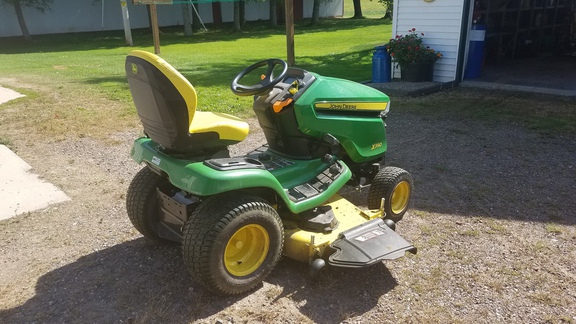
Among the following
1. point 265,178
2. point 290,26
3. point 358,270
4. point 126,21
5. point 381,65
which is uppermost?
point 290,26

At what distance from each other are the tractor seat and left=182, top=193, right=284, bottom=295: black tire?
36 centimetres

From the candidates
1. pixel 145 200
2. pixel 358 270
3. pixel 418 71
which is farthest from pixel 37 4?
pixel 358 270

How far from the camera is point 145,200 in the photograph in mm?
3326

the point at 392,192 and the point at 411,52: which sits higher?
the point at 411,52

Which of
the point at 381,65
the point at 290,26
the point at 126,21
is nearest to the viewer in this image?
the point at 381,65

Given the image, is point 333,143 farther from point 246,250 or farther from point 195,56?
point 195,56

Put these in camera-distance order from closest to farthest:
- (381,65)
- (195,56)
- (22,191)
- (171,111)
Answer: (171,111)
(22,191)
(381,65)
(195,56)

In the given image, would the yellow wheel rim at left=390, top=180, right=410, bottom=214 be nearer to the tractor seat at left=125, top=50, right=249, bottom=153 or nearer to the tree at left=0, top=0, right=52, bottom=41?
the tractor seat at left=125, top=50, right=249, bottom=153

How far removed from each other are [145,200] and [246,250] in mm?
815

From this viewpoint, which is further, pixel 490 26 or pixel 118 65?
pixel 118 65

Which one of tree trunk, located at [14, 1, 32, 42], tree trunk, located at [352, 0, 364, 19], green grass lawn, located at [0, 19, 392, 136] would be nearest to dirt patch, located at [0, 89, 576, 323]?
green grass lawn, located at [0, 19, 392, 136]

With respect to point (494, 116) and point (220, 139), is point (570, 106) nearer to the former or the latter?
point (494, 116)

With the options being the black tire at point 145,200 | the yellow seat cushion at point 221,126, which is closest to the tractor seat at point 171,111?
the yellow seat cushion at point 221,126

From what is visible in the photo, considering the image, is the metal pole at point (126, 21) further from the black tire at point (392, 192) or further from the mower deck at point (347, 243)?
the mower deck at point (347, 243)
